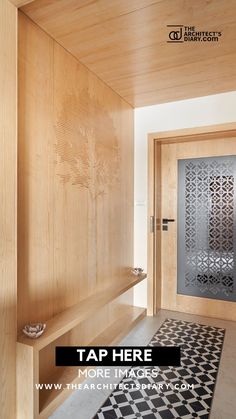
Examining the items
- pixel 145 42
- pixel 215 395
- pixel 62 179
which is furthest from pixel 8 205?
pixel 215 395

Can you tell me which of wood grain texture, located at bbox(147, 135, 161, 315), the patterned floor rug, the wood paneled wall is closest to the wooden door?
wood grain texture, located at bbox(147, 135, 161, 315)

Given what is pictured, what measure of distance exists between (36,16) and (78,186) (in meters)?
1.08

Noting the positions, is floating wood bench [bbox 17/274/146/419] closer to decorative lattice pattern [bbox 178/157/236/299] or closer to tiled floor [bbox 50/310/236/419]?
tiled floor [bbox 50/310/236/419]

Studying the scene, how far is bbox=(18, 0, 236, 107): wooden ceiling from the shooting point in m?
1.47

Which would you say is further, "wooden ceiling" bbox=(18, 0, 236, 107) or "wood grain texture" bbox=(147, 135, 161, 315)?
"wood grain texture" bbox=(147, 135, 161, 315)

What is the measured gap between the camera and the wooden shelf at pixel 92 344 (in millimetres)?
1504

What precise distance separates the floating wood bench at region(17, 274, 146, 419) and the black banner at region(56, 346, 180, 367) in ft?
0.29

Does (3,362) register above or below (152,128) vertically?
below

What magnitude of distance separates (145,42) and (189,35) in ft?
0.95

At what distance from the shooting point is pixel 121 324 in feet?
8.13

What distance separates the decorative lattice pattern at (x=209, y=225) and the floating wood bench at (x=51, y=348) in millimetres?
900

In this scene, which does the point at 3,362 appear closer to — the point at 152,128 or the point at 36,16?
the point at 36,16

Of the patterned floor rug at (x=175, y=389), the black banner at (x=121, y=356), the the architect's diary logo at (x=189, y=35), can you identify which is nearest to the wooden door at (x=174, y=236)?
the patterned floor rug at (x=175, y=389)

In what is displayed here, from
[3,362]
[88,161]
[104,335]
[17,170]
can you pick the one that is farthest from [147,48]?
[104,335]
